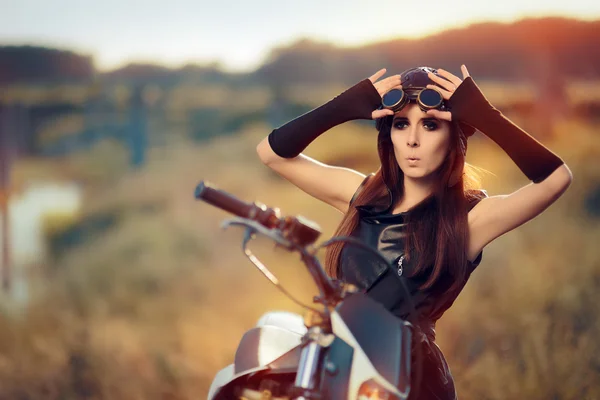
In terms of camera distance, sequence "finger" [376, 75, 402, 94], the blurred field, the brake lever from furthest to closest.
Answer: the blurred field
"finger" [376, 75, 402, 94]
the brake lever

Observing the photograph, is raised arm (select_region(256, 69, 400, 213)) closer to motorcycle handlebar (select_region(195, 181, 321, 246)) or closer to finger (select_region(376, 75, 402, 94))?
finger (select_region(376, 75, 402, 94))

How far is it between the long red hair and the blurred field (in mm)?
2644

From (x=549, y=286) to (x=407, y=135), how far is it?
4.27 meters

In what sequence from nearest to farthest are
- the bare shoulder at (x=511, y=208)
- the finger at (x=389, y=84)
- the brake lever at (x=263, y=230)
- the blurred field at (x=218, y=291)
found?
the brake lever at (x=263, y=230), the bare shoulder at (x=511, y=208), the finger at (x=389, y=84), the blurred field at (x=218, y=291)

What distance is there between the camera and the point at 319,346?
1512 millimetres

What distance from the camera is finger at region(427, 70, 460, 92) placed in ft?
6.70

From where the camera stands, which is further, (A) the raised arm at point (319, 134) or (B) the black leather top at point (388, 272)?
(A) the raised arm at point (319, 134)

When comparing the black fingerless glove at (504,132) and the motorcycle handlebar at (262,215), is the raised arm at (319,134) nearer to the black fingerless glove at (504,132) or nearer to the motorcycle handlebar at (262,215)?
the black fingerless glove at (504,132)

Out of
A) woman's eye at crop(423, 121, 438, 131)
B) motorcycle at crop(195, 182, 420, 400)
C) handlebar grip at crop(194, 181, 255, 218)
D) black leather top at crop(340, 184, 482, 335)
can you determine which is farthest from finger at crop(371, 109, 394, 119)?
handlebar grip at crop(194, 181, 255, 218)

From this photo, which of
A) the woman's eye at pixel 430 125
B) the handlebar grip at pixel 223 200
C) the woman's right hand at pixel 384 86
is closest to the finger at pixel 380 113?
the woman's right hand at pixel 384 86

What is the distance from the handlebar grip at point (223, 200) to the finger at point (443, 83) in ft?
2.77

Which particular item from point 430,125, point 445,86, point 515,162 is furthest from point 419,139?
point 515,162

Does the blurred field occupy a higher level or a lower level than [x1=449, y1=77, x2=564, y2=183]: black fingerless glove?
lower

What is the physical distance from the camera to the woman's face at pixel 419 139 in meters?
2.08
